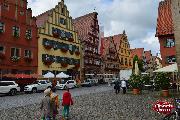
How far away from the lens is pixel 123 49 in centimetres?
8969

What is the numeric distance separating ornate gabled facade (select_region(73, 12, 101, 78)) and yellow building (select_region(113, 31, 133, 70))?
1790 centimetres

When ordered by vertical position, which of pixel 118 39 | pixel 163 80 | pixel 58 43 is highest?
pixel 118 39

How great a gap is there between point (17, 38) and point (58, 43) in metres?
11.0

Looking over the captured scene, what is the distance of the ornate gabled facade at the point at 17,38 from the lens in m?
41.1

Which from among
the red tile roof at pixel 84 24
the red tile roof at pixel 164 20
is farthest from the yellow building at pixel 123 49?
the red tile roof at pixel 164 20

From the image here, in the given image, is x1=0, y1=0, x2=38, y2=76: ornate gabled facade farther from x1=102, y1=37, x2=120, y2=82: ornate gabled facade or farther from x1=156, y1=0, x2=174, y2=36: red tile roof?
x1=102, y1=37, x2=120, y2=82: ornate gabled facade

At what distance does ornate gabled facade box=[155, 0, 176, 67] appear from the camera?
4372cm

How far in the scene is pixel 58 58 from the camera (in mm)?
53219

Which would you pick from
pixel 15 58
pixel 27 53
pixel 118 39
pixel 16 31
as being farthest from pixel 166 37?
pixel 118 39

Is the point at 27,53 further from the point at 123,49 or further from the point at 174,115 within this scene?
the point at 123,49

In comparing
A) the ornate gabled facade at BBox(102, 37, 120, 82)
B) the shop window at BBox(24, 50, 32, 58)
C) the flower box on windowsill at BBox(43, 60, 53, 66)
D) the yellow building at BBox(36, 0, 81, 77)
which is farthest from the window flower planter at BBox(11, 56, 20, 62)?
the ornate gabled facade at BBox(102, 37, 120, 82)

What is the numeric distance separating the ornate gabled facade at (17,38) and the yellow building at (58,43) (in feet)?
6.61

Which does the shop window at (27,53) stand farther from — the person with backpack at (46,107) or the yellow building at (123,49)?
the yellow building at (123,49)

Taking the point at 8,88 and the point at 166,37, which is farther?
the point at 166,37
